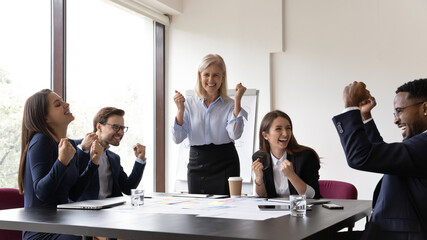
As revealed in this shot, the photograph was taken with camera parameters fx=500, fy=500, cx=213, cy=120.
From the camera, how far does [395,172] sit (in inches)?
70.7

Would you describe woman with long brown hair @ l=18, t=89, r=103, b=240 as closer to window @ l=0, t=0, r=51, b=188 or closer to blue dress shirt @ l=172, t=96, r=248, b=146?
blue dress shirt @ l=172, t=96, r=248, b=146

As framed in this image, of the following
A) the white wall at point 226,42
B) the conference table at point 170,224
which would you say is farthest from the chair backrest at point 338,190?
the white wall at point 226,42

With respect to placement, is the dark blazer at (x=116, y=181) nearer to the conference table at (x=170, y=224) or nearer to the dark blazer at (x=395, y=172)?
the conference table at (x=170, y=224)

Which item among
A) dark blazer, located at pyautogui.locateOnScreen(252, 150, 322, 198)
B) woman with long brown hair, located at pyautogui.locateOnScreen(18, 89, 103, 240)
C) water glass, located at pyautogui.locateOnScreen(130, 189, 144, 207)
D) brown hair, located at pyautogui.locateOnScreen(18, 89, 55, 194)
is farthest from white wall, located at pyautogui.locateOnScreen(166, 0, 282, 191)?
water glass, located at pyautogui.locateOnScreen(130, 189, 144, 207)

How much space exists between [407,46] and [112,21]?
300 cm

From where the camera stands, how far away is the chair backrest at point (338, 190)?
310 centimetres

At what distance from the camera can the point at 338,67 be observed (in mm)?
5199

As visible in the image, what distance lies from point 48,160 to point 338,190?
5.78 ft

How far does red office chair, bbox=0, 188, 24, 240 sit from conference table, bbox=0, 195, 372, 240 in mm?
635

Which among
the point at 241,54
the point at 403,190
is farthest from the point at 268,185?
the point at 241,54

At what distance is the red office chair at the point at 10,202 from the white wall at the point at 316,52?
10.1ft

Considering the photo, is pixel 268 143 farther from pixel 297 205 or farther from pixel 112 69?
pixel 112 69

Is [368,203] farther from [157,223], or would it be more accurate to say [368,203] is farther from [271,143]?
[157,223]

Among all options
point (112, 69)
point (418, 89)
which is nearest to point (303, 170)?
point (418, 89)
